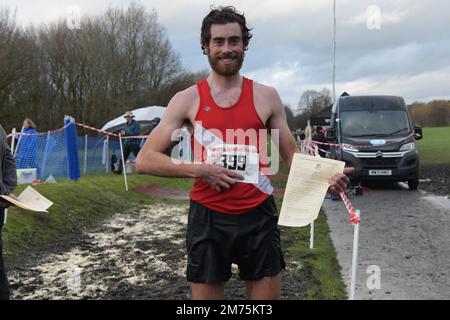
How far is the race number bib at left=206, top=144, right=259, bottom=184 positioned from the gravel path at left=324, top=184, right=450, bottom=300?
2.74 m

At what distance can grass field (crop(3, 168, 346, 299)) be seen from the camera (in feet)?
17.5

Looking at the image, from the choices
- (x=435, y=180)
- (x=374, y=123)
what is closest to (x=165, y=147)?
(x=374, y=123)

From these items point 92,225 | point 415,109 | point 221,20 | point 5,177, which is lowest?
point 92,225

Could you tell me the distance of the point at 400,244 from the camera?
6777mm

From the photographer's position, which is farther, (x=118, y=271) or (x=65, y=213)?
(x=65, y=213)

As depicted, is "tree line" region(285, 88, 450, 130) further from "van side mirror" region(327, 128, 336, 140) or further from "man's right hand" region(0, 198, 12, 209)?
"man's right hand" region(0, 198, 12, 209)

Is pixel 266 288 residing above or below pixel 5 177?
below

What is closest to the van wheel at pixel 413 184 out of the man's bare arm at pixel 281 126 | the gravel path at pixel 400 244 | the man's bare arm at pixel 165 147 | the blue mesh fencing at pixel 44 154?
the gravel path at pixel 400 244

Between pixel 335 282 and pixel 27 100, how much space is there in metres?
28.3

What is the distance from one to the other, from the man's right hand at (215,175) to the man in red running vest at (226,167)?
1.0 inches

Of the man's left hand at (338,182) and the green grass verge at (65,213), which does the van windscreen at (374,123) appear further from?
the man's left hand at (338,182)

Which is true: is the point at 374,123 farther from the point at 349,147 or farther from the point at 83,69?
the point at 83,69

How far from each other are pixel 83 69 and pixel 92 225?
27.4 m

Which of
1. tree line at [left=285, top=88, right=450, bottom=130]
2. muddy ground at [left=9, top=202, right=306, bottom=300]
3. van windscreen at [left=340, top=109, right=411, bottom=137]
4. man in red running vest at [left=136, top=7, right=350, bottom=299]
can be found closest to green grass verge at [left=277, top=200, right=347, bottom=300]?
muddy ground at [left=9, top=202, right=306, bottom=300]
